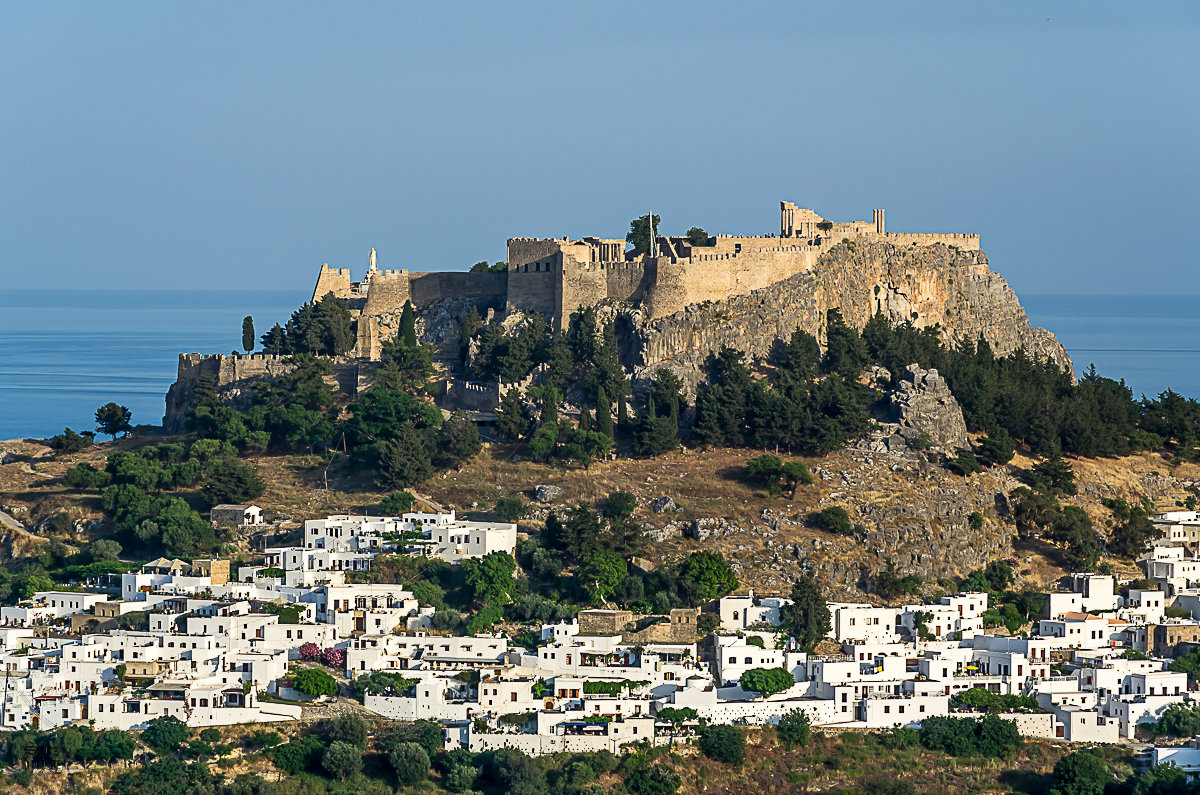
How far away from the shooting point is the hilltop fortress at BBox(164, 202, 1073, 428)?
274 feet

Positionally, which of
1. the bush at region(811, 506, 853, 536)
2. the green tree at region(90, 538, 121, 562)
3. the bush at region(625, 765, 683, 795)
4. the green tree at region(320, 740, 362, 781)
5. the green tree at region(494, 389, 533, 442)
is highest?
the green tree at region(494, 389, 533, 442)

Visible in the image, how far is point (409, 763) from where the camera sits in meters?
59.1

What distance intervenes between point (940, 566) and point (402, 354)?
2175cm

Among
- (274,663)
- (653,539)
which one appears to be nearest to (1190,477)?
(653,539)

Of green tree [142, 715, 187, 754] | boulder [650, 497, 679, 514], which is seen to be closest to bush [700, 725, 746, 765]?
green tree [142, 715, 187, 754]

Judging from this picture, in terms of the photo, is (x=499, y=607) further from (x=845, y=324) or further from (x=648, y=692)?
(x=845, y=324)

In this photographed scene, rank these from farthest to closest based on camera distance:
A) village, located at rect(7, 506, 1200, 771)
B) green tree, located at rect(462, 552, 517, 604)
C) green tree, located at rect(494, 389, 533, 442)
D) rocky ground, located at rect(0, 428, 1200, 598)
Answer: green tree, located at rect(494, 389, 533, 442) → rocky ground, located at rect(0, 428, 1200, 598) → green tree, located at rect(462, 552, 517, 604) → village, located at rect(7, 506, 1200, 771)

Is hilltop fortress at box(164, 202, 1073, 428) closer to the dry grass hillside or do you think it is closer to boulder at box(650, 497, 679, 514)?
the dry grass hillside

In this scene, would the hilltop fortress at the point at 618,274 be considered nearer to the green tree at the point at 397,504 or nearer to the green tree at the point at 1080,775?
the green tree at the point at 397,504

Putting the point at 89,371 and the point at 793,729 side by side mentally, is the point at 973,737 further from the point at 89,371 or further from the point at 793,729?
the point at 89,371

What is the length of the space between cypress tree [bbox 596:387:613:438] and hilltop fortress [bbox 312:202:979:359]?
516 centimetres

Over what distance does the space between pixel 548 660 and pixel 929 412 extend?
20.6m

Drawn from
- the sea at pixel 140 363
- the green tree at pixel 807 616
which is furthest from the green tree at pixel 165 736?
the sea at pixel 140 363

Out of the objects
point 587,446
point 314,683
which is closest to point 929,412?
point 587,446
